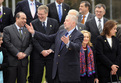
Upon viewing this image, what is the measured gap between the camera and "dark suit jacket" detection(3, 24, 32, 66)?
694 cm

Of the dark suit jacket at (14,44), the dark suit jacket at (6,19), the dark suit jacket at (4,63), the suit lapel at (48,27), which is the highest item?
the dark suit jacket at (6,19)

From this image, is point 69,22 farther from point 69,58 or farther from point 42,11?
point 42,11

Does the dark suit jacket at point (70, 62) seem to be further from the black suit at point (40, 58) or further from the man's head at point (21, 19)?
the man's head at point (21, 19)

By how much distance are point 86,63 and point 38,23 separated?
5.23ft

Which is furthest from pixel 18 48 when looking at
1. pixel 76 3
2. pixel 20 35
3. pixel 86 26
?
pixel 76 3

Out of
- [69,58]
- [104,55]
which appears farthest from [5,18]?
[104,55]

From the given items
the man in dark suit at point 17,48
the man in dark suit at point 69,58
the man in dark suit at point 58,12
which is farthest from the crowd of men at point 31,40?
the man in dark suit at point 69,58

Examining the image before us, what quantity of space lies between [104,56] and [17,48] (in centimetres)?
217

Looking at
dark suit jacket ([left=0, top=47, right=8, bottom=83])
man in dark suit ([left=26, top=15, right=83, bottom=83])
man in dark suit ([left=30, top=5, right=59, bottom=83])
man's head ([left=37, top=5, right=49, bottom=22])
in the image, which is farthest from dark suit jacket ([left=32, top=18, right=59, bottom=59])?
man in dark suit ([left=26, top=15, right=83, bottom=83])

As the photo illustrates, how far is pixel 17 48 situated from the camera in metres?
7.04

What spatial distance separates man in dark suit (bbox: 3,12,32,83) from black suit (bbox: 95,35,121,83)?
1.75 meters

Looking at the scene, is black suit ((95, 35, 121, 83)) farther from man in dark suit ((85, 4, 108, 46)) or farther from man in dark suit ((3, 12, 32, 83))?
man in dark suit ((3, 12, 32, 83))

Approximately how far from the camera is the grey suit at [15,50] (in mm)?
6941

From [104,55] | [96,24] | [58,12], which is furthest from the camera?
[58,12]
